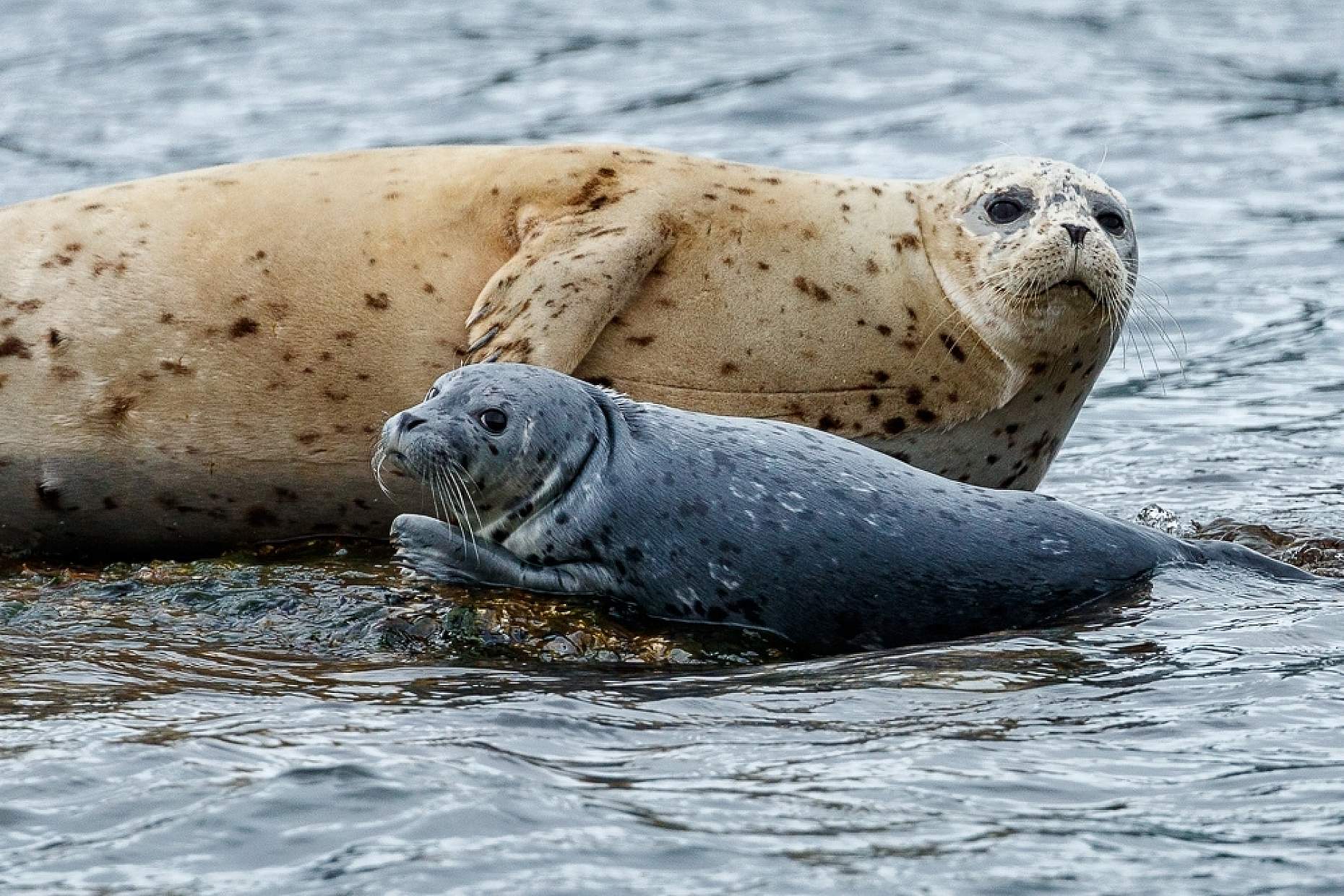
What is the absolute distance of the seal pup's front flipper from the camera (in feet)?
17.3

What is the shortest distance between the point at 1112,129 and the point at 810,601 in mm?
9297

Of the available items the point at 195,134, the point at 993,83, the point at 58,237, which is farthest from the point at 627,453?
the point at 993,83

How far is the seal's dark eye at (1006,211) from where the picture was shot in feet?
20.6

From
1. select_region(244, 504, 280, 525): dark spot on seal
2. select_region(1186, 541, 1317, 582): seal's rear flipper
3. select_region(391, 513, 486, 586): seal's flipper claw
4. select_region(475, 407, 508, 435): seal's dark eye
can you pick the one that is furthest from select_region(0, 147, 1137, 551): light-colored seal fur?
select_region(1186, 541, 1317, 582): seal's rear flipper

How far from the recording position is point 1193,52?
52.2ft

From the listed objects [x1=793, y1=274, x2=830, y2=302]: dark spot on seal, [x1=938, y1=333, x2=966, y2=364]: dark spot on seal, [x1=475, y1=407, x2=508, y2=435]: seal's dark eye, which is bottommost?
[x1=938, y1=333, x2=966, y2=364]: dark spot on seal

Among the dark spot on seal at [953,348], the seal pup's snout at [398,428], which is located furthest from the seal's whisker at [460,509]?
the dark spot on seal at [953,348]

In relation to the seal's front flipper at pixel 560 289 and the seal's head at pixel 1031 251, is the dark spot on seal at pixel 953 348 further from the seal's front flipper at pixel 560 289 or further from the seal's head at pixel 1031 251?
the seal's front flipper at pixel 560 289

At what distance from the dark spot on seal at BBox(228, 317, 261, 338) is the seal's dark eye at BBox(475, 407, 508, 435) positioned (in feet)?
3.16

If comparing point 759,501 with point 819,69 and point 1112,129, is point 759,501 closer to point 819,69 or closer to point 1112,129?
point 1112,129

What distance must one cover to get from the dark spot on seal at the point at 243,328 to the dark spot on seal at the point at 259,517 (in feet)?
1.52

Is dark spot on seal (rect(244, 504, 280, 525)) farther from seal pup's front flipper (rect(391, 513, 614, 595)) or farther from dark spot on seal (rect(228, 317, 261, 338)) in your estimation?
seal pup's front flipper (rect(391, 513, 614, 595))

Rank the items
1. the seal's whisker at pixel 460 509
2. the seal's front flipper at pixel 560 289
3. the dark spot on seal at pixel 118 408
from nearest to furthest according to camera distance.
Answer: the seal's whisker at pixel 460 509
the seal's front flipper at pixel 560 289
the dark spot on seal at pixel 118 408

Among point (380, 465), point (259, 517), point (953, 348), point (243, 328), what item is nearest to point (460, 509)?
point (380, 465)
